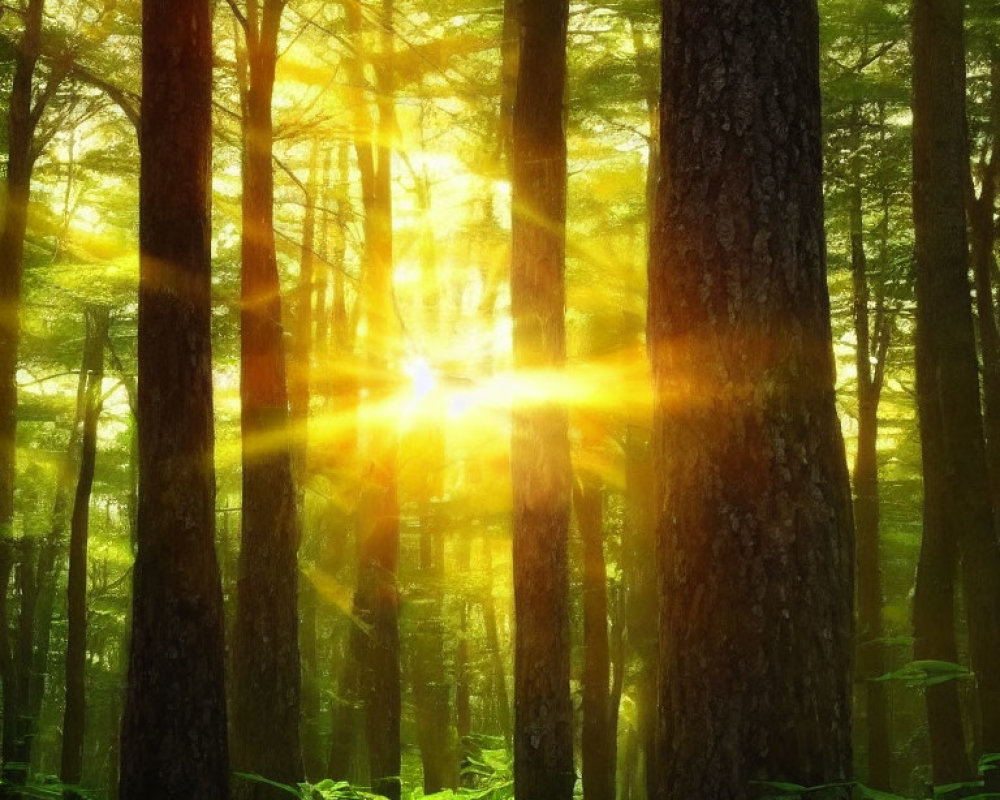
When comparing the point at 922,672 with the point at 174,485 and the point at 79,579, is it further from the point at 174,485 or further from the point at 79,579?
the point at 79,579

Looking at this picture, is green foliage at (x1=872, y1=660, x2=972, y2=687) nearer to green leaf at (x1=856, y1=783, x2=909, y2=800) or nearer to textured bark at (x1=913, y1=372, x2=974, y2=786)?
green leaf at (x1=856, y1=783, x2=909, y2=800)

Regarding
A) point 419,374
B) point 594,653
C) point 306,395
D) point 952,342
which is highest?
point 419,374

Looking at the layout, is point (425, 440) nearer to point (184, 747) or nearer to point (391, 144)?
point (391, 144)

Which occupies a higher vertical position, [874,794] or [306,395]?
[306,395]

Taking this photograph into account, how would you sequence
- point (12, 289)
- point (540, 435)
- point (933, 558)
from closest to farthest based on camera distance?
1. point (540, 435)
2. point (933, 558)
3. point (12, 289)

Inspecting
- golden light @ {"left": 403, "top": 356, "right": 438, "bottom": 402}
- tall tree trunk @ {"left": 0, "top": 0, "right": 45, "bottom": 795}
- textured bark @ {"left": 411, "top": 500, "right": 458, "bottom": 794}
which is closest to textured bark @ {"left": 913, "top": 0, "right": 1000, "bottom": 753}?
golden light @ {"left": 403, "top": 356, "right": 438, "bottom": 402}

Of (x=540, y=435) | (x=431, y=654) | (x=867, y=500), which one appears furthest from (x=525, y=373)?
(x=431, y=654)

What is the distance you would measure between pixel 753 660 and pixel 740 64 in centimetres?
224

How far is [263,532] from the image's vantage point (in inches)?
465

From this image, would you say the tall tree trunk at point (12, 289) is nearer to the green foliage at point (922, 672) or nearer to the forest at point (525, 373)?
the forest at point (525, 373)

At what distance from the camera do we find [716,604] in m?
4.01

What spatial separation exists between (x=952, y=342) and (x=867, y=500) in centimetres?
1021

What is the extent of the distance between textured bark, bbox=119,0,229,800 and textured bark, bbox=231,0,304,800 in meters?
3.62

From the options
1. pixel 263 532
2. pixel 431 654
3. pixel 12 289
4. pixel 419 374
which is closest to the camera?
pixel 263 532
